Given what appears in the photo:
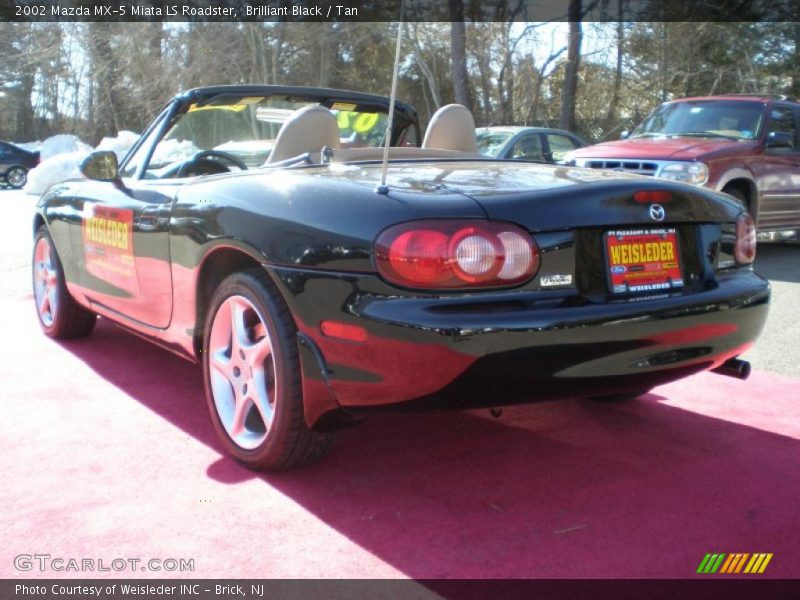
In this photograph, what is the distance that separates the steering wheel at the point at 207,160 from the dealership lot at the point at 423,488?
1.09 metres

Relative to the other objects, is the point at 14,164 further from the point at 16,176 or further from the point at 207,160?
the point at 207,160


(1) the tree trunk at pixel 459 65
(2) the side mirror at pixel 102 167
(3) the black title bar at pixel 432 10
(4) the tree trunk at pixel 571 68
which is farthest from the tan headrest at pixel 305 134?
(3) the black title bar at pixel 432 10

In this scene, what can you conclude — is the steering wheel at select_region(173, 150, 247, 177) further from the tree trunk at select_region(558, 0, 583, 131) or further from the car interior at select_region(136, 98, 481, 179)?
the tree trunk at select_region(558, 0, 583, 131)

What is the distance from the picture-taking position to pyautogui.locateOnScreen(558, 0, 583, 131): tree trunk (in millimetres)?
22312

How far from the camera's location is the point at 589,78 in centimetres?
2667

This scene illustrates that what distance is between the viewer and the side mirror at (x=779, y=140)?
30.9 ft

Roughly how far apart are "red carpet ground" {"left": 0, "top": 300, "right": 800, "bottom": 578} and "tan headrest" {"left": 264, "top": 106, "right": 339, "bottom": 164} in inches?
48.4

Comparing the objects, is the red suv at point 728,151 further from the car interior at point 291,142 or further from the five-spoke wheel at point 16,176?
the five-spoke wheel at point 16,176

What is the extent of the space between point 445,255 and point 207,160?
190cm

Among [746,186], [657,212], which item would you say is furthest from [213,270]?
[746,186]

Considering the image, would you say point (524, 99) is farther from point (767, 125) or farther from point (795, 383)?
point (795, 383)

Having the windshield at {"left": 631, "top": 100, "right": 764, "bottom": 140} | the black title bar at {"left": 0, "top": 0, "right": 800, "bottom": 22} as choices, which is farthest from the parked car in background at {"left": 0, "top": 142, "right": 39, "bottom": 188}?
the windshield at {"left": 631, "top": 100, "right": 764, "bottom": 140}

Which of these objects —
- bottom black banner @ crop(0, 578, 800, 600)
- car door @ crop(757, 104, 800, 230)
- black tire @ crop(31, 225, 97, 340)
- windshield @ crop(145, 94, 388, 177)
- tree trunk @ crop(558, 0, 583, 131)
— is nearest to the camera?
bottom black banner @ crop(0, 578, 800, 600)

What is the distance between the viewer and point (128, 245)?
399 centimetres
